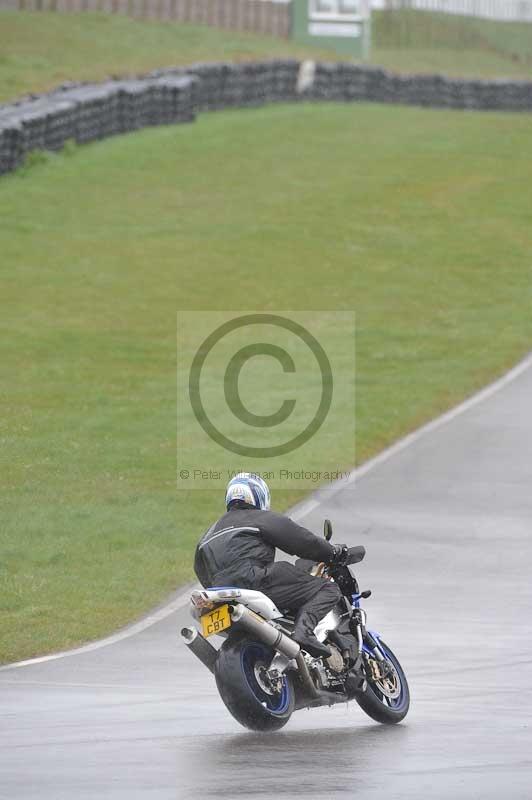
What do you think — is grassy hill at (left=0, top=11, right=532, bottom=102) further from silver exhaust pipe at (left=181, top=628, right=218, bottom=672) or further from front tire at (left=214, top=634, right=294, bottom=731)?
front tire at (left=214, top=634, right=294, bottom=731)

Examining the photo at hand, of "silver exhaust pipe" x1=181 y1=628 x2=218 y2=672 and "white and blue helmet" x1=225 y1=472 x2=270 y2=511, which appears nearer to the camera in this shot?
"silver exhaust pipe" x1=181 y1=628 x2=218 y2=672

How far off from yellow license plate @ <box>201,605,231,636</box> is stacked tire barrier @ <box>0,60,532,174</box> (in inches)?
1064

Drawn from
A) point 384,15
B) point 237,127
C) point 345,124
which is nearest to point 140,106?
point 237,127

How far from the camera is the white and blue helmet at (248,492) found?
11.2 m

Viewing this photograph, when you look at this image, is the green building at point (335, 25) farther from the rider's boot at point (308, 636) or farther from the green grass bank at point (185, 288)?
the rider's boot at point (308, 636)

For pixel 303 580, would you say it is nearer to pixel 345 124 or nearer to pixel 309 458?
pixel 309 458

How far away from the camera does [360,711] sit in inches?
475

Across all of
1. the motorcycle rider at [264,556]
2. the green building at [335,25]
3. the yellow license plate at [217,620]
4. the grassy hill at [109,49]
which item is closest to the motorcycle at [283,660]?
the yellow license plate at [217,620]

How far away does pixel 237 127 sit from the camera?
46812mm

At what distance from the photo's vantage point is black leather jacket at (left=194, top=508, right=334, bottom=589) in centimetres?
1085

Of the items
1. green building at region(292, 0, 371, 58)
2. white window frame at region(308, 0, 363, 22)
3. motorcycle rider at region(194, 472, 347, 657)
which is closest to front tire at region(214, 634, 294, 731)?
motorcycle rider at region(194, 472, 347, 657)

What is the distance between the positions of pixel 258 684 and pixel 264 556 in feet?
3.08

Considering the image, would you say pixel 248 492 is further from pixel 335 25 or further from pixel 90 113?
pixel 335 25

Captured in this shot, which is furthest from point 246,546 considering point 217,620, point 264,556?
point 217,620
